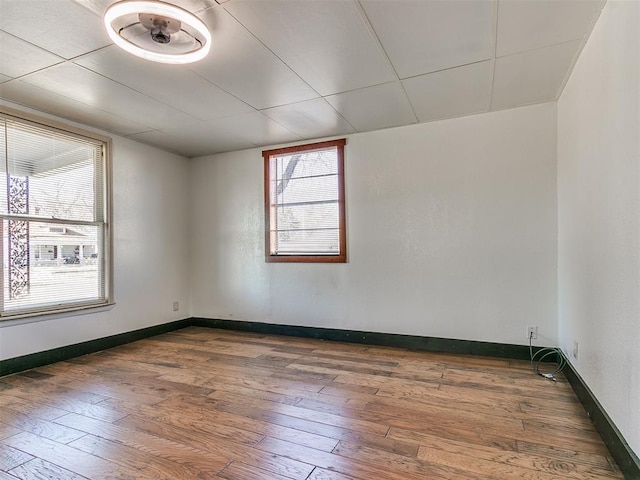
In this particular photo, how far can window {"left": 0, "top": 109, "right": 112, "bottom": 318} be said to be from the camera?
3.08 metres

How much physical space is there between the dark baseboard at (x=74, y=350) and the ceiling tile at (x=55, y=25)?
264cm

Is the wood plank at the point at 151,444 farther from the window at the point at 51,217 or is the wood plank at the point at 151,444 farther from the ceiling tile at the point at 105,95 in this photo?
the ceiling tile at the point at 105,95

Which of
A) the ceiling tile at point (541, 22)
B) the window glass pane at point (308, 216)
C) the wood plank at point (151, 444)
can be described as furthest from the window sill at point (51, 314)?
the ceiling tile at point (541, 22)

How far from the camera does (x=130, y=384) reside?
282 cm

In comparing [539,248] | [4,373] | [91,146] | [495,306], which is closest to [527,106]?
[539,248]

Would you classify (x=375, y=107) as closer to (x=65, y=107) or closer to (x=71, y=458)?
(x=65, y=107)

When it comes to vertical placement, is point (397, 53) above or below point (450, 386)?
above

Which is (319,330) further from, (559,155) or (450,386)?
(559,155)

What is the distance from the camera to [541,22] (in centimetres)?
204

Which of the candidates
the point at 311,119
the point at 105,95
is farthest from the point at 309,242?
the point at 105,95

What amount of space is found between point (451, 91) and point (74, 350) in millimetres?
4386

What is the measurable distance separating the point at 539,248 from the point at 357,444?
250 centimetres

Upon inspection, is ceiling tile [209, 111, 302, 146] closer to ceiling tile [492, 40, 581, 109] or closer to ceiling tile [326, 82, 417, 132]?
ceiling tile [326, 82, 417, 132]

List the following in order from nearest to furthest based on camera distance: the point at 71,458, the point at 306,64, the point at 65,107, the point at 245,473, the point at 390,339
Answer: the point at 245,473
the point at 71,458
the point at 306,64
the point at 65,107
the point at 390,339
